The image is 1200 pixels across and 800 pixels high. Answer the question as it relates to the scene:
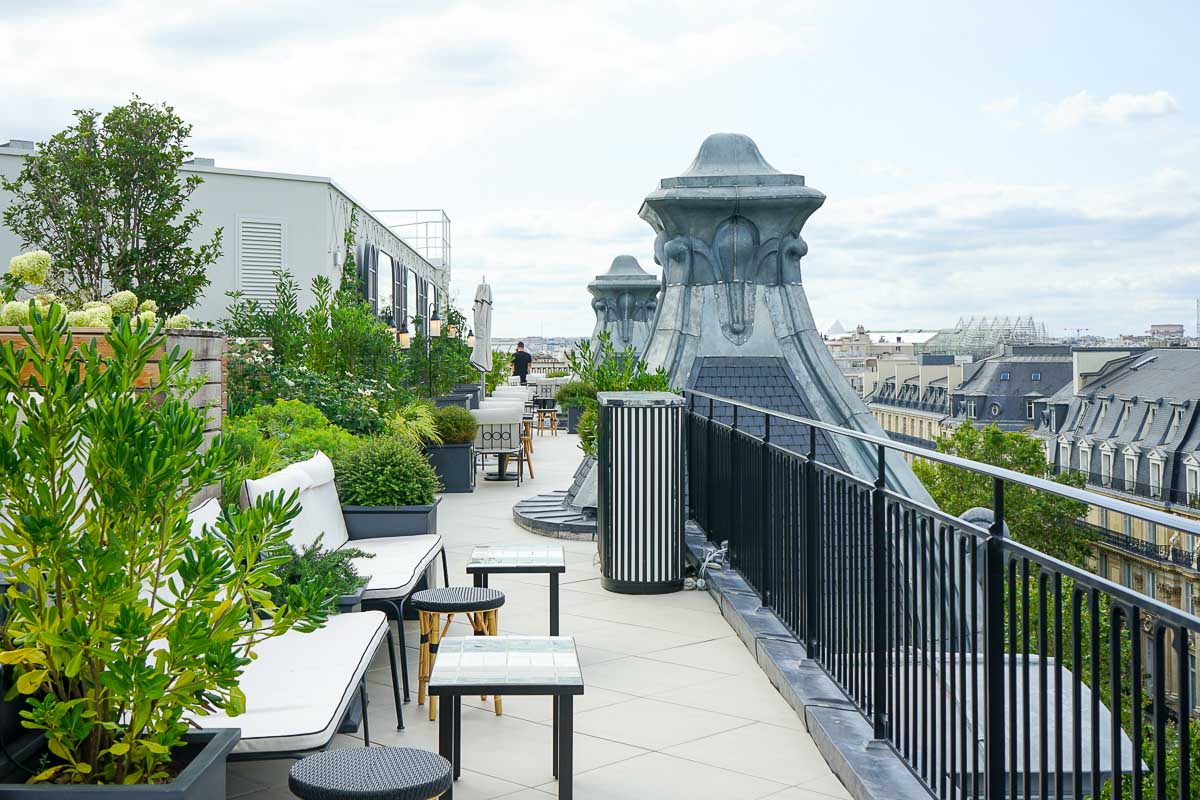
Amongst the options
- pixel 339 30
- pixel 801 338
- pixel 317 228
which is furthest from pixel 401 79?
pixel 801 338

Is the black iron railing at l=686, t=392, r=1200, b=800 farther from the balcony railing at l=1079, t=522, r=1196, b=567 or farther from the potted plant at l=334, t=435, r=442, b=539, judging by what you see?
the potted plant at l=334, t=435, r=442, b=539

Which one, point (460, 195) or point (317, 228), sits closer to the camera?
point (317, 228)

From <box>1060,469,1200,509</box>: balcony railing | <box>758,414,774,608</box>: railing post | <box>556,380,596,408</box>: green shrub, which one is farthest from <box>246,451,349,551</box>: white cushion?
<box>1060,469,1200,509</box>: balcony railing

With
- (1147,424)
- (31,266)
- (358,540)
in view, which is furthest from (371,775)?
(1147,424)

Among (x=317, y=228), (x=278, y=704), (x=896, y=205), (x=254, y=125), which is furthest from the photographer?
(x=896, y=205)

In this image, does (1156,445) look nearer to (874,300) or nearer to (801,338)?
(874,300)

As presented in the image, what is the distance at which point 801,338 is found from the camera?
10.8 m

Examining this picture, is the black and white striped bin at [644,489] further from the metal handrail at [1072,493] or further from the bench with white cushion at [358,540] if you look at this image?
the metal handrail at [1072,493]

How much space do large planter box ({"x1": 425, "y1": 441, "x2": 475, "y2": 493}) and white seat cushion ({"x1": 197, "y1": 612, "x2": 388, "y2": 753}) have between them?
849 centimetres

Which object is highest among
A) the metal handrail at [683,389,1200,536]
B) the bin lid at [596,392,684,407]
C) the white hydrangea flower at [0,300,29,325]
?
Answer: the white hydrangea flower at [0,300,29,325]

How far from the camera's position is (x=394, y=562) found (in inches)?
209

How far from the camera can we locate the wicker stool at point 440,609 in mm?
4410

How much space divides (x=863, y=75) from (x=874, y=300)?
2033 centimetres

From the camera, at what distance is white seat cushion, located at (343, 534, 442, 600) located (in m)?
4.76
